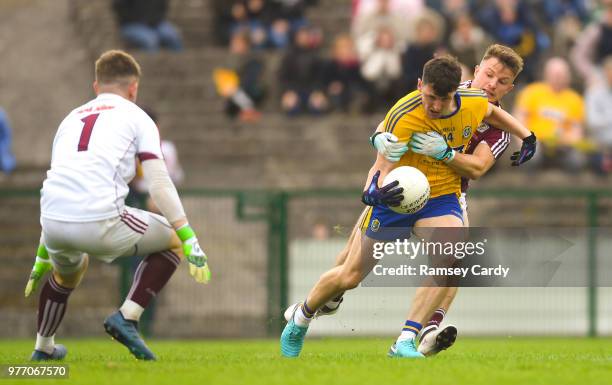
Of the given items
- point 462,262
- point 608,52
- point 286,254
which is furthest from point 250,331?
point 608,52

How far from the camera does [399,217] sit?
36.9ft

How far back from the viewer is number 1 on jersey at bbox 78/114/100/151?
10625mm

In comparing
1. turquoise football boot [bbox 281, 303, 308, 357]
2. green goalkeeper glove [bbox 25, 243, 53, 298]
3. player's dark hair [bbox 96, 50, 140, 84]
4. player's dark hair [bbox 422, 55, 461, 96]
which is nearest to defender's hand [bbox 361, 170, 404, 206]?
player's dark hair [bbox 422, 55, 461, 96]

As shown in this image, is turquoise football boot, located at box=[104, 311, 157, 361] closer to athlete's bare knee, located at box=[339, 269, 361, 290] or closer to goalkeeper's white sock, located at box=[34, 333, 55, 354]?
goalkeeper's white sock, located at box=[34, 333, 55, 354]

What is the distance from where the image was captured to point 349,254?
37.0ft

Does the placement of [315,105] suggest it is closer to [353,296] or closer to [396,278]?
[353,296]

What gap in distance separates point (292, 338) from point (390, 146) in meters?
1.79

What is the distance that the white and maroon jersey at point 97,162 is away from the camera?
10.5 m

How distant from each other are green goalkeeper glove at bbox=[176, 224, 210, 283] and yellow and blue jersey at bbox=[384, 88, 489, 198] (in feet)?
5.87

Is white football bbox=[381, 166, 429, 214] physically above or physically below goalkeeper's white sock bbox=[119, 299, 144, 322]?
above

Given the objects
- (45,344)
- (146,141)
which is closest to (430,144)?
(146,141)

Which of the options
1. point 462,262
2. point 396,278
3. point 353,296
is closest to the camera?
point 462,262

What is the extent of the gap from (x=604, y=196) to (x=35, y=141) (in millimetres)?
9587

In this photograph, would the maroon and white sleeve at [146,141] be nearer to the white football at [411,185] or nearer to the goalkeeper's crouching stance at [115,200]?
the goalkeeper's crouching stance at [115,200]
